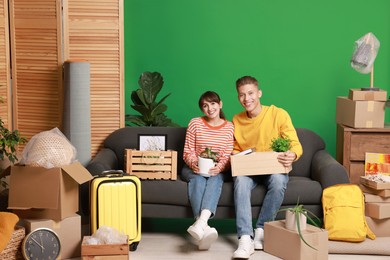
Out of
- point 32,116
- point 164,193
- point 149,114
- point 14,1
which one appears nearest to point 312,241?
point 164,193

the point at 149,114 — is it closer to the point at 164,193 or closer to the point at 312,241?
the point at 164,193

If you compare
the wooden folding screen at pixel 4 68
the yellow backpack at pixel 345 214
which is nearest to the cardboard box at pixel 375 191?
the yellow backpack at pixel 345 214

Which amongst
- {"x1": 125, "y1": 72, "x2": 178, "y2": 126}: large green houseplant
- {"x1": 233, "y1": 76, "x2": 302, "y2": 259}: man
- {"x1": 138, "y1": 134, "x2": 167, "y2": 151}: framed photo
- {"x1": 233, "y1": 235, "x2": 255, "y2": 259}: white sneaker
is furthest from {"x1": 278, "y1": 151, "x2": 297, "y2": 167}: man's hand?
{"x1": 125, "y1": 72, "x2": 178, "y2": 126}: large green houseplant

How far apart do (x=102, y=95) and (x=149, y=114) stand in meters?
0.38

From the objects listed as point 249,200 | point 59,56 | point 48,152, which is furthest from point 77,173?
point 59,56

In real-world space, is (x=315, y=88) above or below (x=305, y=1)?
below

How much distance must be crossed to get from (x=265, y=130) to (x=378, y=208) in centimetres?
85

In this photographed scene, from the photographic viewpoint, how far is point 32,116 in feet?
15.9

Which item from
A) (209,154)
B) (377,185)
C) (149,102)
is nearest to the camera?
(377,185)

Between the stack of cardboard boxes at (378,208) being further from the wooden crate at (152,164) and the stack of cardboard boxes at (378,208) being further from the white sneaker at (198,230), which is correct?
the wooden crate at (152,164)

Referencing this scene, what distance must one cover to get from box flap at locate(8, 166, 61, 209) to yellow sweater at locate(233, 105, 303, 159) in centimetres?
125

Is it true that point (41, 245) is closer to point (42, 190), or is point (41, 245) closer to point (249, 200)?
point (42, 190)

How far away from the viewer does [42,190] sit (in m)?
3.83

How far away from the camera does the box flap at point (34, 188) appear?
3814 mm
